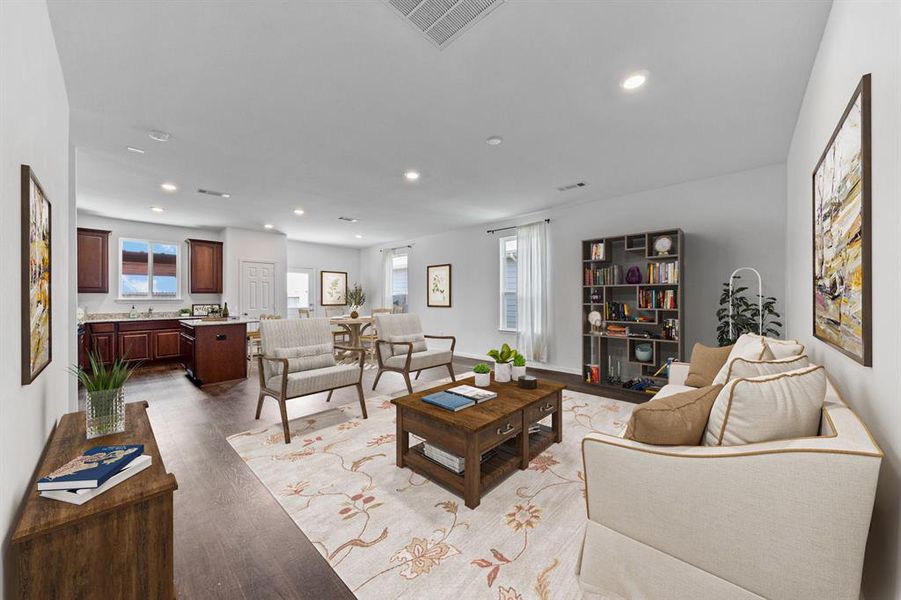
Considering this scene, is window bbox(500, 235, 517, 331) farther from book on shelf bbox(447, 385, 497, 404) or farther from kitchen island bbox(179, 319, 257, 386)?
kitchen island bbox(179, 319, 257, 386)

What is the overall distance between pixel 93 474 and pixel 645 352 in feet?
15.6

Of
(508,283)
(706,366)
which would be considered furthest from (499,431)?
(508,283)

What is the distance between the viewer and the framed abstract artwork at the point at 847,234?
1.21m

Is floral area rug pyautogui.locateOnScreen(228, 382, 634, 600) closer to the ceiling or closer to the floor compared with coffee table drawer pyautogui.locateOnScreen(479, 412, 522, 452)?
closer to the floor

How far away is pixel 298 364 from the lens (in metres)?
3.43

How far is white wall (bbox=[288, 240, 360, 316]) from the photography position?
28.2 ft

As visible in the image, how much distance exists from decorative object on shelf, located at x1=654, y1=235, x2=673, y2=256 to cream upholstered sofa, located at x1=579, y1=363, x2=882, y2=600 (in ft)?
9.76

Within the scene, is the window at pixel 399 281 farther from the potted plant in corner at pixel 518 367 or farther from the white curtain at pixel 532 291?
the potted plant in corner at pixel 518 367

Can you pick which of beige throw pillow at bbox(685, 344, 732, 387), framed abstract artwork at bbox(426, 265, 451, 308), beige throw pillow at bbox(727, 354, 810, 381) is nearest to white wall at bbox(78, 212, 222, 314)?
framed abstract artwork at bbox(426, 265, 451, 308)

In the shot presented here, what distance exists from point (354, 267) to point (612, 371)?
695 centimetres

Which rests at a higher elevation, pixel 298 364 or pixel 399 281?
pixel 399 281

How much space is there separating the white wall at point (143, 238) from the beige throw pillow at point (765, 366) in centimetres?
817

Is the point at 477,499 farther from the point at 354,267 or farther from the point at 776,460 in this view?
the point at 354,267

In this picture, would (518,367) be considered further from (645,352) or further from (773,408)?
(645,352)
